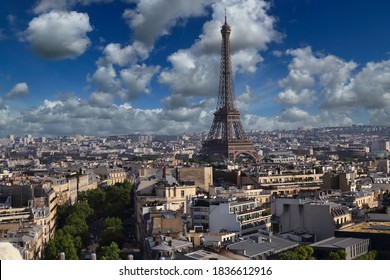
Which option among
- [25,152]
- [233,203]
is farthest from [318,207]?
[25,152]

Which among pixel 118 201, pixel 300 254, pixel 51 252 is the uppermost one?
pixel 118 201

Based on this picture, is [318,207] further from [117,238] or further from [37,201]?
[37,201]

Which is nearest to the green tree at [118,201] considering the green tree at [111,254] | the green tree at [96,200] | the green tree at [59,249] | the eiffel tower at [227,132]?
the green tree at [96,200]

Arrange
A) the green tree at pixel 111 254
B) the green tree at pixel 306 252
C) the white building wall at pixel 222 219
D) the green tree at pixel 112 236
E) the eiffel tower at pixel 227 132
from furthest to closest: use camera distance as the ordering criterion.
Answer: the eiffel tower at pixel 227 132 → the green tree at pixel 112 236 → the white building wall at pixel 222 219 → the green tree at pixel 111 254 → the green tree at pixel 306 252

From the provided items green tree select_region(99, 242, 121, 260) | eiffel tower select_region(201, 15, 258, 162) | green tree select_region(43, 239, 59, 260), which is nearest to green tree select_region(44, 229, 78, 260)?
green tree select_region(43, 239, 59, 260)

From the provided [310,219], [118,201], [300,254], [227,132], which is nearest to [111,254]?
[300,254]

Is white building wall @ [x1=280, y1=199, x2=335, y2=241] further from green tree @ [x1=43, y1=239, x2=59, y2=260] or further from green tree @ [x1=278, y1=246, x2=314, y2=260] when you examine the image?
green tree @ [x1=43, y1=239, x2=59, y2=260]

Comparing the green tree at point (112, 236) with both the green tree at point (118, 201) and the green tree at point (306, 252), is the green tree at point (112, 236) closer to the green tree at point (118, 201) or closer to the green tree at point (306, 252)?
the green tree at point (118, 201)

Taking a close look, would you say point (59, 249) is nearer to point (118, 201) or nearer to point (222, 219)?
point (222, 219)
